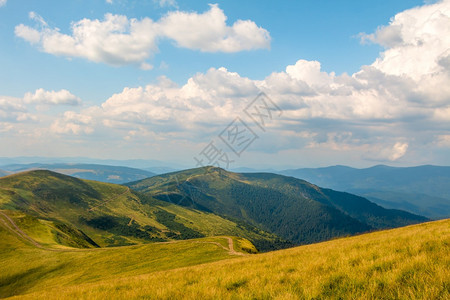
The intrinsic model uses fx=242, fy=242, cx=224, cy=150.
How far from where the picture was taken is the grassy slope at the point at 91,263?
4425 centimetres

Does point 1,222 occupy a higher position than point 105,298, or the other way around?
point 105,298

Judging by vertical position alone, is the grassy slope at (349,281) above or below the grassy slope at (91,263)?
above

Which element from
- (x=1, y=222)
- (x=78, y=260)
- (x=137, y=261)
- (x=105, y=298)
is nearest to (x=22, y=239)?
(x=1, y=222)

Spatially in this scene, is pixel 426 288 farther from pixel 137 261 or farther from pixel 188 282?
pixel 137 261

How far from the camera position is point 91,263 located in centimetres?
5309

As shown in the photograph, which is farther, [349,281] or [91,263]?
[91,263]

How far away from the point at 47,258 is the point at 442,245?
251ft

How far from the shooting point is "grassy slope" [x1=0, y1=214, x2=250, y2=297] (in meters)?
44.2

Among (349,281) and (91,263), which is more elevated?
(349,281)

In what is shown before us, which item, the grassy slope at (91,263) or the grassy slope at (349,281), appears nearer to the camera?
the grassy slope at (349,281)

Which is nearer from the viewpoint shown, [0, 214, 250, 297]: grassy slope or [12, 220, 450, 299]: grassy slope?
[12, 220, 450, 299]: grassy slope

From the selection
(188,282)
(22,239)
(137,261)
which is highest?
(188,282)

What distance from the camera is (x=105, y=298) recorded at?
9.15 meters

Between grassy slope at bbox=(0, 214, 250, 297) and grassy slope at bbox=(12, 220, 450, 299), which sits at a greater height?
grassy slope at bbox=(12, 220, 450, 299)
